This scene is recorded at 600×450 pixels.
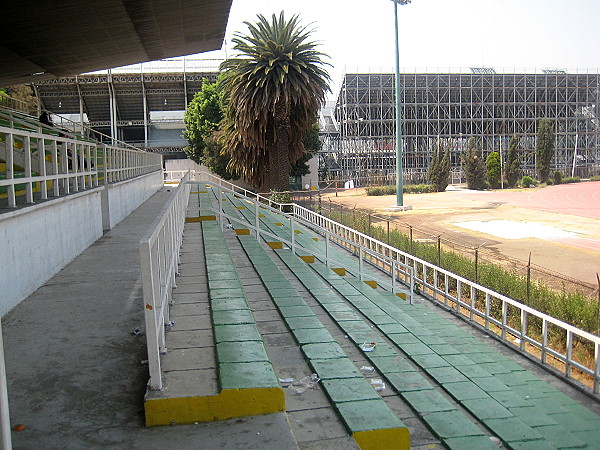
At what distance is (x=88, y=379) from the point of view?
486 centimetres

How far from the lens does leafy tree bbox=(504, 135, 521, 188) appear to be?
63.9 meters

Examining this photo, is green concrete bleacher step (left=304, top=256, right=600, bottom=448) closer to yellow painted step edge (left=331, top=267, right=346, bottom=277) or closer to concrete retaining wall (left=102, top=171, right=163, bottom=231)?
yellow painted step edge (left=331, top=267, right=346, bottom=277)

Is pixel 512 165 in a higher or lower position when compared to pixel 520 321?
higher

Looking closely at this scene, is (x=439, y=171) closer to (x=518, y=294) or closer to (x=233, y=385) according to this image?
(x=518, y=294)

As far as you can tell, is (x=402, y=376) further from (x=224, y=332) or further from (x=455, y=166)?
(x=455, y=166)

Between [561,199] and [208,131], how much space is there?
1234 inches

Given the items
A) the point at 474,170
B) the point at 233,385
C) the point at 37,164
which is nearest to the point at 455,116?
the point at 474,170

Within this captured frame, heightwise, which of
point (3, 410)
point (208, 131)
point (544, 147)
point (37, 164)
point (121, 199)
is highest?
point (208, 131)

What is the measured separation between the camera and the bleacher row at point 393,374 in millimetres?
4758

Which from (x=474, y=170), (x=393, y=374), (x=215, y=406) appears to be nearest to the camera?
(x=215, y=406)

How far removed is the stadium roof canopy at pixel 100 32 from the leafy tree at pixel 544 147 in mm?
58958

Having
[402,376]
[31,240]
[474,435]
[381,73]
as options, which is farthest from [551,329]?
[381,73]

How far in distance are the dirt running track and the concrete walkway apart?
627 inches

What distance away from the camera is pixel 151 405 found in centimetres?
404
